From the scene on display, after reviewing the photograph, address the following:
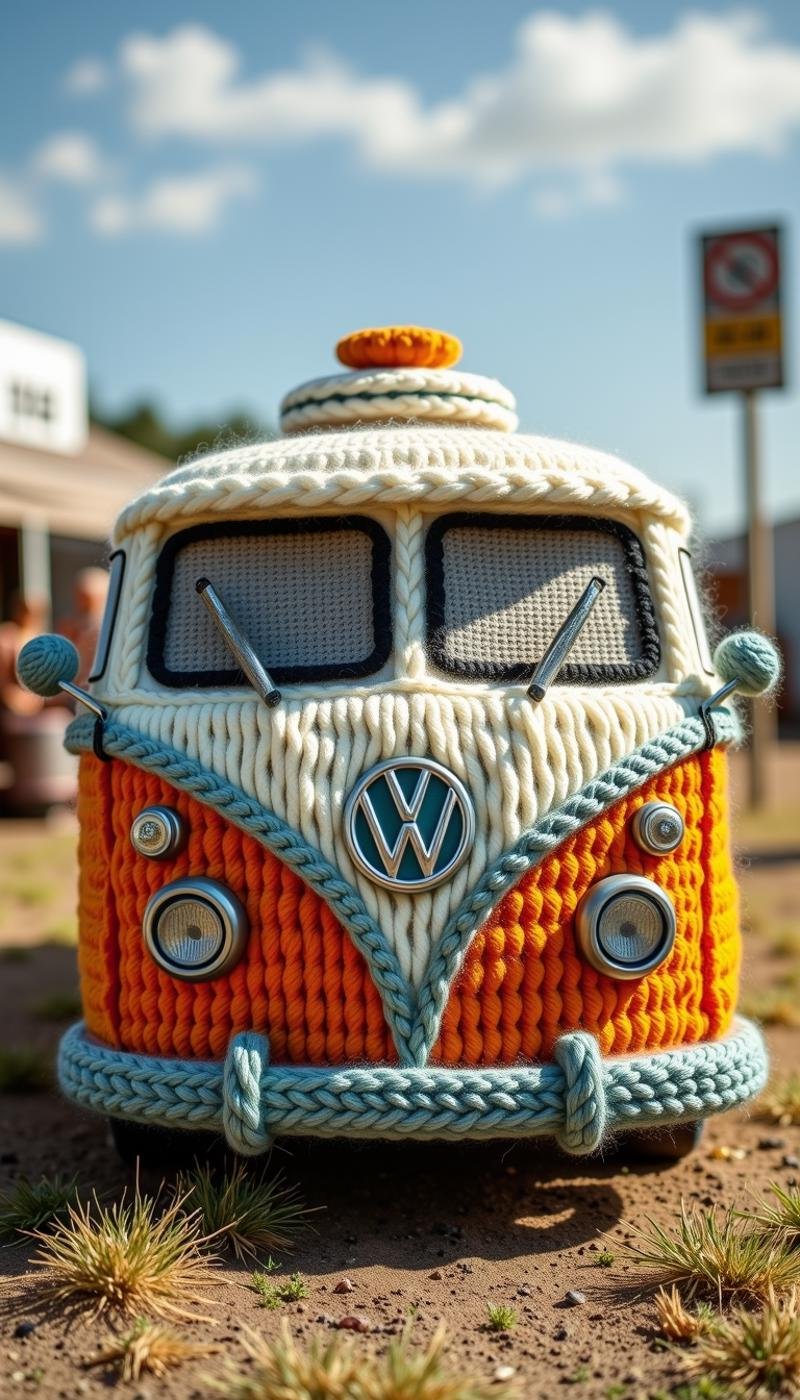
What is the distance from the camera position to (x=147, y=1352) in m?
2.33

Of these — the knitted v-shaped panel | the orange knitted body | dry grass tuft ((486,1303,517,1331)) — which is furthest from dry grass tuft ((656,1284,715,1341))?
the knitted v-shaped panel

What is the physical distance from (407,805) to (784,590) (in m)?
23.2

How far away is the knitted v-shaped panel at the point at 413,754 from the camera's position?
9.21 ft

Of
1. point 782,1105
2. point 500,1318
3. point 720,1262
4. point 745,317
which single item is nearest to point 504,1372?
point 500,1318

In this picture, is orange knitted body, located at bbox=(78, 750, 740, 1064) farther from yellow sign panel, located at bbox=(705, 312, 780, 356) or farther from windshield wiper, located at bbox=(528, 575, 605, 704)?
yellow sign panel, located at bbox=(705, 312, 780, 356)

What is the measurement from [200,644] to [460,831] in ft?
2.45

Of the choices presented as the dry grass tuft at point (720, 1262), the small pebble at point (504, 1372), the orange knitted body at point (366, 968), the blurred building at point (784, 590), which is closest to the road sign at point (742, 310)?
the orange knitted body at point (366, 968)

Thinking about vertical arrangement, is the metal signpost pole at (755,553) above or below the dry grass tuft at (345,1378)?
above

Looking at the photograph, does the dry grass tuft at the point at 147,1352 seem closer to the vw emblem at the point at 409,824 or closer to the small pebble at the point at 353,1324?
the small pebble at the point at 353,1324

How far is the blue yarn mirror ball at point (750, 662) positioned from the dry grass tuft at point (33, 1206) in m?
1.83

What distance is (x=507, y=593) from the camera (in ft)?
10.0

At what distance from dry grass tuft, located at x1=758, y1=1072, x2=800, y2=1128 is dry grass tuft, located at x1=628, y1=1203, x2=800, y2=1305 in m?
1.08

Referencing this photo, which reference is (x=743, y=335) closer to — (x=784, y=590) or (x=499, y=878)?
(x=499, y=878)

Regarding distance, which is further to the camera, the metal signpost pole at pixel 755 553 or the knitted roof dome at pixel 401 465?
the metal signpost pole at pixel 755 553
